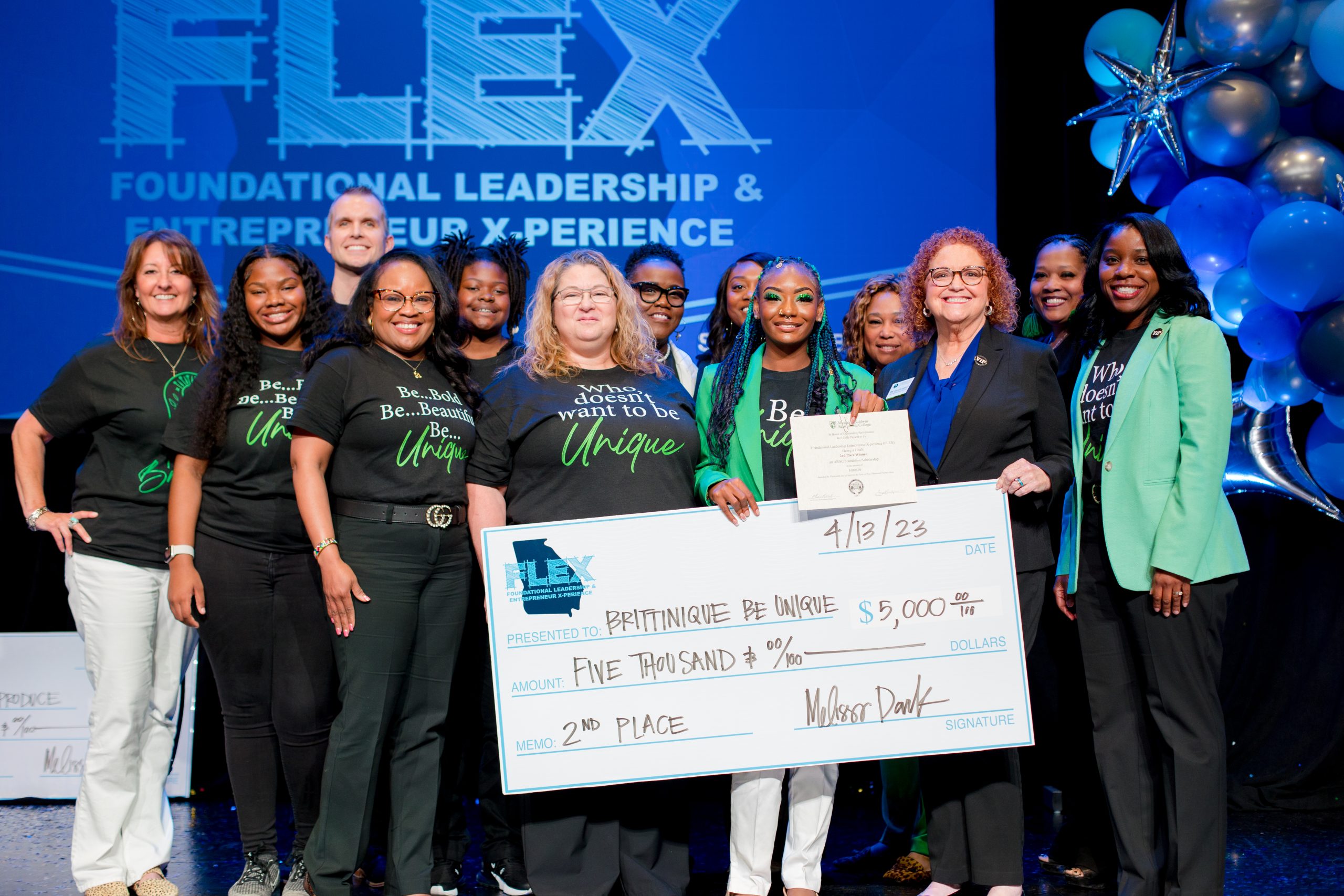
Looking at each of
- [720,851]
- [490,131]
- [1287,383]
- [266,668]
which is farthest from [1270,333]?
[266,668]

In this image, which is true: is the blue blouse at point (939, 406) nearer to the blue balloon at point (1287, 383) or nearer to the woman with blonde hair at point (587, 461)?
the woman with blonde hair at point (587, 461)

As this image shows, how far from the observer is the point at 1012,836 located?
271 cm

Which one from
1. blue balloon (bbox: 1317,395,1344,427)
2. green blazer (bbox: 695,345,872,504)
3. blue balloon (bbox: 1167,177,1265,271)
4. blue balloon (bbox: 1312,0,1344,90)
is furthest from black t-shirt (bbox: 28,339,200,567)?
blue balloon (bbox: 1312,0,1344,90)

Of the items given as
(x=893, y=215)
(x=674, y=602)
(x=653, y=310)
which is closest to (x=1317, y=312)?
(x=893, y=215)

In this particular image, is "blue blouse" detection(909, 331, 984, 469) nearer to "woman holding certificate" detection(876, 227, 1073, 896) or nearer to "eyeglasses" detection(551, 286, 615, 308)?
"woman holding certificate" detection(876, 227, 1073, 896)

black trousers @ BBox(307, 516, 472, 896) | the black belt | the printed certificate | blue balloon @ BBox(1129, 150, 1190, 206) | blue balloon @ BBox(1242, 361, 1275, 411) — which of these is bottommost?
black trousers @ BBox(307, 516, 472, 896)

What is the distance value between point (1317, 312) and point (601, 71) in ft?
9.60

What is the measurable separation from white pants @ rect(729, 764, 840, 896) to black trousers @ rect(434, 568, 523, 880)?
2.41ft

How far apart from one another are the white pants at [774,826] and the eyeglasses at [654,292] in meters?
1.53

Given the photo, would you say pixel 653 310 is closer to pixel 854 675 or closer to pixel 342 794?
pixel 854 675

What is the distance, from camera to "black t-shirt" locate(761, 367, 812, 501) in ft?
8.95

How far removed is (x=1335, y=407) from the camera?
353 cm

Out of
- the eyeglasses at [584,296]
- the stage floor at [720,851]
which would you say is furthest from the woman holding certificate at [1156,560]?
the eyeglasses at [584,296]

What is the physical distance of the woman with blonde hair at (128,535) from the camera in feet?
9.55
